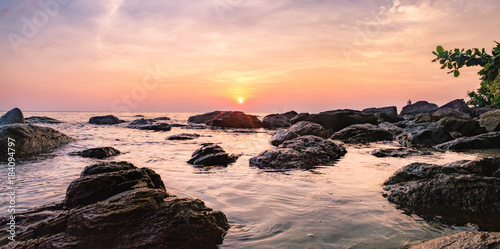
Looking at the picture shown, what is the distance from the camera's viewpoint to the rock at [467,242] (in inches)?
118

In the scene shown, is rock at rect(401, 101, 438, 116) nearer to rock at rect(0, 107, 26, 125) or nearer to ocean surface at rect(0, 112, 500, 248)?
ocean surface at rect(0, 112, 500, 248)

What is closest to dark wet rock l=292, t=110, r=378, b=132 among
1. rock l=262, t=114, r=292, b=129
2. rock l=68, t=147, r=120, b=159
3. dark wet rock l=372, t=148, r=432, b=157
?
rock l=262, t=114, r=292, b=129

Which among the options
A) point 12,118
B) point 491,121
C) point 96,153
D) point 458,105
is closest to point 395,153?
point 96,153

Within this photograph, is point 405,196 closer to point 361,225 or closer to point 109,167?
point 361,225

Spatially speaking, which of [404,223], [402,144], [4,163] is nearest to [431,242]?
[404,223]

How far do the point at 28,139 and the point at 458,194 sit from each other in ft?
48.6

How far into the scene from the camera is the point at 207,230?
383 cm

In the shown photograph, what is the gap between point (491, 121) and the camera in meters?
19.5

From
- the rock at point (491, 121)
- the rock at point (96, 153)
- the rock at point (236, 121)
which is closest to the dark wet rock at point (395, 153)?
the rock at point (96, 153)

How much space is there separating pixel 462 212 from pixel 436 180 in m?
0.89

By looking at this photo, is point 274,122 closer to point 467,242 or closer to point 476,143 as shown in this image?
point 476,143

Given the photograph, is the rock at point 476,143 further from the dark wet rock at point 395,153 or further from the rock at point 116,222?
the rock at point 116,222

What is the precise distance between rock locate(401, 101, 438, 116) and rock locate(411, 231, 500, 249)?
74.8m

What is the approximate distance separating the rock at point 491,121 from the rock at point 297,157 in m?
14.9
